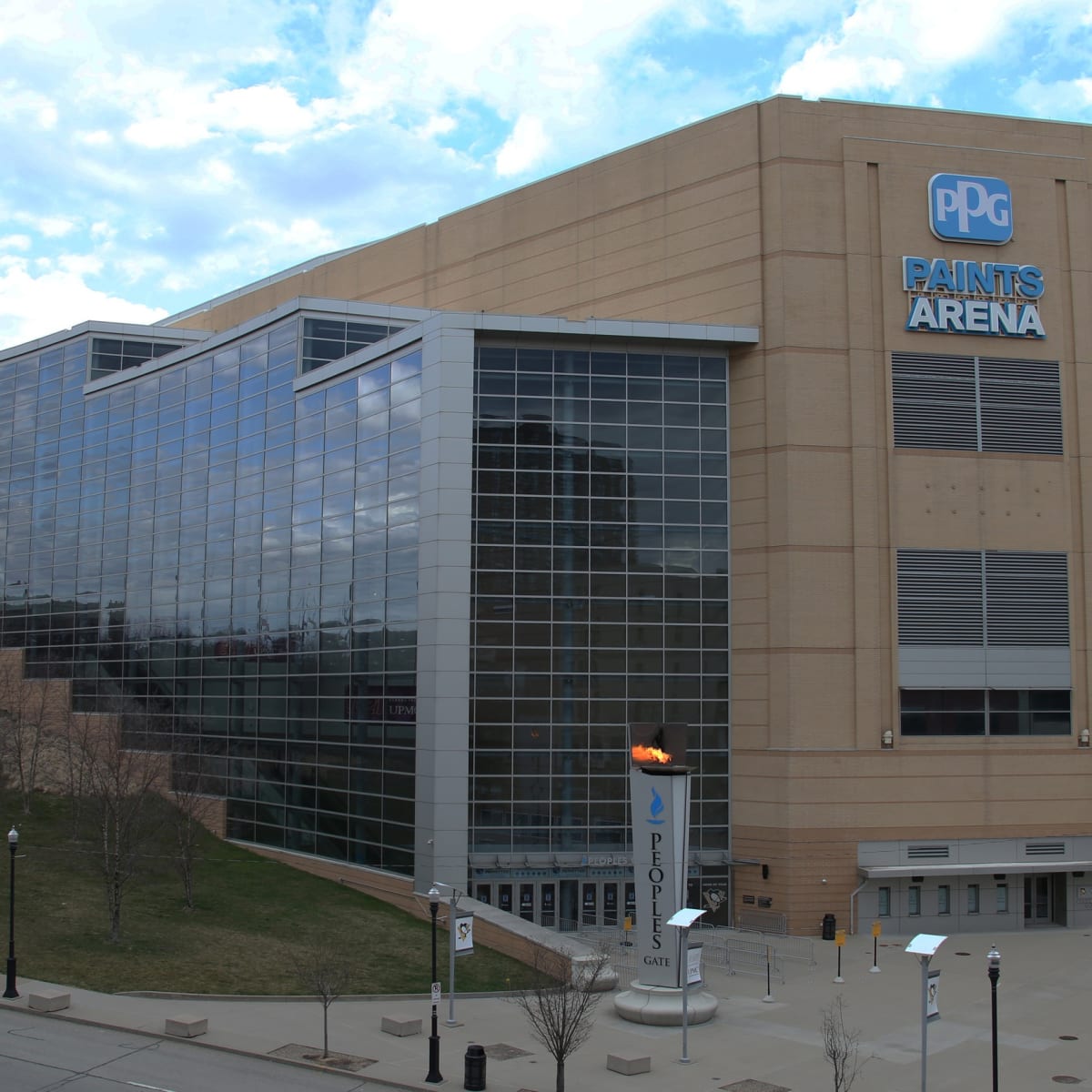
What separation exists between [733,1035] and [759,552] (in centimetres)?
1826

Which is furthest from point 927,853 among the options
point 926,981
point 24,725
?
point 24,725

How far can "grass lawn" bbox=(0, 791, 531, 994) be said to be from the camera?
30.0 metres

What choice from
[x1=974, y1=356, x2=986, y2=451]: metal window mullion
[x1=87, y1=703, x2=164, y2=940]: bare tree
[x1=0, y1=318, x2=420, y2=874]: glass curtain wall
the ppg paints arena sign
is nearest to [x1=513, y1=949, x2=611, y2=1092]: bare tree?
[x1=0, y1=318, x2=420, y2=874]: glass curtain wall

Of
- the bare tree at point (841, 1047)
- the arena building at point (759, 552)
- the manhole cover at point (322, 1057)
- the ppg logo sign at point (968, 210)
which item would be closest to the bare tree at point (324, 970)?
the manhole cover at point (322, 1057)

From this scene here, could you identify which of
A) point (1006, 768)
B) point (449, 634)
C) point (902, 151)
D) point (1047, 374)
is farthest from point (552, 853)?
point (902, 151)

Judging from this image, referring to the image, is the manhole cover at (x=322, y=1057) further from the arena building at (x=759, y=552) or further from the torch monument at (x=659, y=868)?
the arena building at (x=759, y=552)

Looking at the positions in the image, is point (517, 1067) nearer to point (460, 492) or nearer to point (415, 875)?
point (415, 875)

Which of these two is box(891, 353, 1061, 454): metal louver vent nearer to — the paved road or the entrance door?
the entrance door

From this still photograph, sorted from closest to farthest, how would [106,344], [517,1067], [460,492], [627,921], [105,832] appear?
[517,1067] → [105,832] → [627,921] → [460,492] → [106,344]

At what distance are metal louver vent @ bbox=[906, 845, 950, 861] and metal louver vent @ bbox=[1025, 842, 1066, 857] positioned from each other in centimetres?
304

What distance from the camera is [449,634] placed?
40438 millimetres

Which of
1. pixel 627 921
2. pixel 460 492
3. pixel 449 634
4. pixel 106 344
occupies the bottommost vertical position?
pixel 627 921

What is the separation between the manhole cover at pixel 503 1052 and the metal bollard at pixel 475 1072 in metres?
2.57

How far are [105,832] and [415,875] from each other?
1031 centimetres
